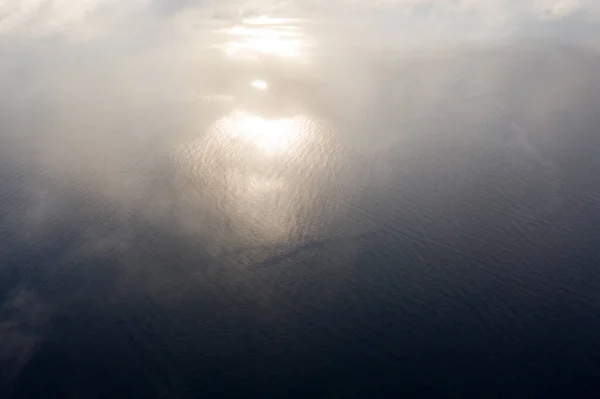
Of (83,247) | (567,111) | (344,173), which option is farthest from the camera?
(567,111)

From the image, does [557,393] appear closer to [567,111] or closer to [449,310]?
[449,310]

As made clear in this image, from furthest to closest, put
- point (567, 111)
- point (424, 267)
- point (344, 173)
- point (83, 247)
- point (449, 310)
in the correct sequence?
point (567, 111) → point (344, 173) → point (83, 247) → point (424, 267) → point (449, 310)

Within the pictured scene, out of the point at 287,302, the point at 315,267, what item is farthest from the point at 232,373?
the point at 315,267

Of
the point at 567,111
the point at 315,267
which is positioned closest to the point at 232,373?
the point at 315,267

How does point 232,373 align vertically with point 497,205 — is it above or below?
below

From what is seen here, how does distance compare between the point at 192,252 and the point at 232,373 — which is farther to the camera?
the point at 192,252

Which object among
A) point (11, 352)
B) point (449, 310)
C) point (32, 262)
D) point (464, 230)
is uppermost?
point (464, 230)
